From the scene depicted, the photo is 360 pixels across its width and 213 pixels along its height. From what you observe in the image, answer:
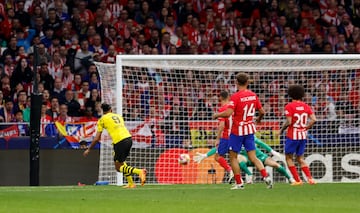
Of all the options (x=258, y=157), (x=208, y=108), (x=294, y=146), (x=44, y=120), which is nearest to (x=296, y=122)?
(x=294, y=146)

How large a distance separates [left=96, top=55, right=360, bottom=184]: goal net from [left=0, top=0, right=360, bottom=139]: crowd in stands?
1.3 inches

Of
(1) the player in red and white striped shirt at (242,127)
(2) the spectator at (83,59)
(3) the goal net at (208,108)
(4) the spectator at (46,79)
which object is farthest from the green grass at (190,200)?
(2) the spectator at (83,59)

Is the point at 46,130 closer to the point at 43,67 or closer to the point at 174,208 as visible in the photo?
the point at 43,67

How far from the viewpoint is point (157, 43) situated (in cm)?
2572

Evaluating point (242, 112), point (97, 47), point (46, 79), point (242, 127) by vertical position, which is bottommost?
point (242, 127)

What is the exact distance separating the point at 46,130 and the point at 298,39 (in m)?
7.75

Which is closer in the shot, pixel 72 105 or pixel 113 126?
pixel 113 126

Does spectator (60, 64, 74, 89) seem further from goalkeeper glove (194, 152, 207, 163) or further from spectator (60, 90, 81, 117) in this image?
goalkeeper glove (194, 152, 207, 163)

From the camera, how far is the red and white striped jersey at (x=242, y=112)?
16.7 metres

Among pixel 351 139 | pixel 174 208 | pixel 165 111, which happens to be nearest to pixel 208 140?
pixel 165 111

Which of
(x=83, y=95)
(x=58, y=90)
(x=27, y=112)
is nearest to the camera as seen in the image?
(x=27, y=112)

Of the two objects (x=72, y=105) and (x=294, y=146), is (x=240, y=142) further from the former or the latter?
(x=72, y=105)

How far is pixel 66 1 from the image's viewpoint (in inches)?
1041

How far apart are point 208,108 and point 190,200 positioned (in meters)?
8.04
